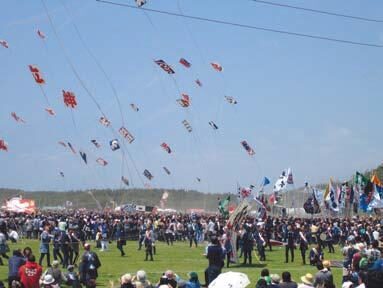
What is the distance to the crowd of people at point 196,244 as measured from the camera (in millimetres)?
13391

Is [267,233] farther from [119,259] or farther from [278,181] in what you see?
[278,181]

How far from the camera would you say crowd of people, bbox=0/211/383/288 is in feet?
43.9

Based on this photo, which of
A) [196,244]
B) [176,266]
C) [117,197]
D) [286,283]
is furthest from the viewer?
[117,197]

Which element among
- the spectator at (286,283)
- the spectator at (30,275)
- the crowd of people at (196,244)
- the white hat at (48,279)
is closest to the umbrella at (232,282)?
the crowd of people at (196,244)

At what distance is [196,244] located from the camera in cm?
4006

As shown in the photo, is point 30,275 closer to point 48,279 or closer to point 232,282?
point 48,279

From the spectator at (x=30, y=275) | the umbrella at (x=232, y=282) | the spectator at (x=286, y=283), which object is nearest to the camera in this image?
the umbrella at (x=232, y=282)

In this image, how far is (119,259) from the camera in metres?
30.0

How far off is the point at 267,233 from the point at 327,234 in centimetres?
366

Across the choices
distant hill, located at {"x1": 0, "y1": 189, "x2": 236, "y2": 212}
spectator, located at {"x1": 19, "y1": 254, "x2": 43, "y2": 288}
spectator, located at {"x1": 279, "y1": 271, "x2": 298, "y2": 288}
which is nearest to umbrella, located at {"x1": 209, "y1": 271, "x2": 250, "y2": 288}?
spectator, located at {"x1": 279, "y1": 271, "x2": 298, "y2": 288}

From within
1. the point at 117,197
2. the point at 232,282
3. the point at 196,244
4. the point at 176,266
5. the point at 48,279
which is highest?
the point at 117,197

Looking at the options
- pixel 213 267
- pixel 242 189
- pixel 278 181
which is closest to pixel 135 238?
pixel 242 189

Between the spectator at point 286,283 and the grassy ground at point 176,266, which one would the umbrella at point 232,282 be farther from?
the grassy ground at point 176,266

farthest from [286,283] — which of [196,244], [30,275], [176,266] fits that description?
[196,244]
